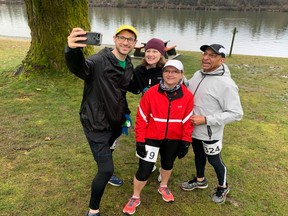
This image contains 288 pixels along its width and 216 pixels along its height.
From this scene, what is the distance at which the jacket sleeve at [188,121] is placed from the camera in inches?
111

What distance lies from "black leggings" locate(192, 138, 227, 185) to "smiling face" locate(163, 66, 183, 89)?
0.78 meters

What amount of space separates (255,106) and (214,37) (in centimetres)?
1756

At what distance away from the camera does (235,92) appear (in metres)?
2.74

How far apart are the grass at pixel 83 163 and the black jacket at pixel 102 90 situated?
110 centimetres

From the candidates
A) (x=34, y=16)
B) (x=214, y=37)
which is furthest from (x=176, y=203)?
(x=214, y=37)

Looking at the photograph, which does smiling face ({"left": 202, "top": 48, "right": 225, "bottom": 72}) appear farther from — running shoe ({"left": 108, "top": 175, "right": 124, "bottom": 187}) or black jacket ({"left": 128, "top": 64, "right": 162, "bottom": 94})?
running shoe ({"left": 108, "top": 175, "right": 124, "bottom": 187})

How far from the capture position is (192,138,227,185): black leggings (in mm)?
3033

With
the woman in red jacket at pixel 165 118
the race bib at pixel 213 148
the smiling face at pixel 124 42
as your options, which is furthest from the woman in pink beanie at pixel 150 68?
the race bib at pixel 213 148

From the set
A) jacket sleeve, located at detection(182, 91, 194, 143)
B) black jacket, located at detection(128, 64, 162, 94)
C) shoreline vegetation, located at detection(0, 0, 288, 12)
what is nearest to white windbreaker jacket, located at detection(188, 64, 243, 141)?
jacket sleeve, located at detection(182, 91, 194, 143)

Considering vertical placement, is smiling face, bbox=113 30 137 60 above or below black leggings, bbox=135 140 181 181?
above

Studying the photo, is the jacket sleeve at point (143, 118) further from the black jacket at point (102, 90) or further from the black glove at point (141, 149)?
the black jacket at point (102, 90)

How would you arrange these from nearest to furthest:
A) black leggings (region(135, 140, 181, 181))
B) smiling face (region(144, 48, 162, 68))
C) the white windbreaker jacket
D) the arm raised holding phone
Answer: the arm raised holding phone, the white windbreaker jacket, black leggings (region(135, 140, 181, 181)), smiling face (region(144, 48, 162, 68))

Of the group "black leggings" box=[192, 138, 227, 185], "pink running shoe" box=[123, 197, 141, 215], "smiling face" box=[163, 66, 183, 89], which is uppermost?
"smiling face" box=[163, 66, 183, 89]

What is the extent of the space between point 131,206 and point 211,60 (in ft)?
6.11
